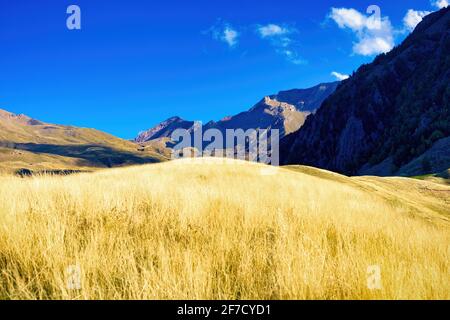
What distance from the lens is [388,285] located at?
12.9ft

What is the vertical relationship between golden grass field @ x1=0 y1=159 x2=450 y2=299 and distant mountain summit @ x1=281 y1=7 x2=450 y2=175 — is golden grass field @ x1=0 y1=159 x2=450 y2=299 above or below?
below

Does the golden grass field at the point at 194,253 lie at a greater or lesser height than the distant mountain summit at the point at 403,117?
lesser

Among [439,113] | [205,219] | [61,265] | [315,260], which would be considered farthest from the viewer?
[439,113]

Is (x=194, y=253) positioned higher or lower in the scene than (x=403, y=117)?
lower

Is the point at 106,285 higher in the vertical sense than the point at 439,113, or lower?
lower

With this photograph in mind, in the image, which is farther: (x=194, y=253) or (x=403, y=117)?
(x=403, y=117)

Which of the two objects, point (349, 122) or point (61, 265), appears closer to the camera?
point (61, 265)

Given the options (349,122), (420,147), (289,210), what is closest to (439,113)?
(420,147)

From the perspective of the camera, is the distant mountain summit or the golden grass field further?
the distant mountain summit
